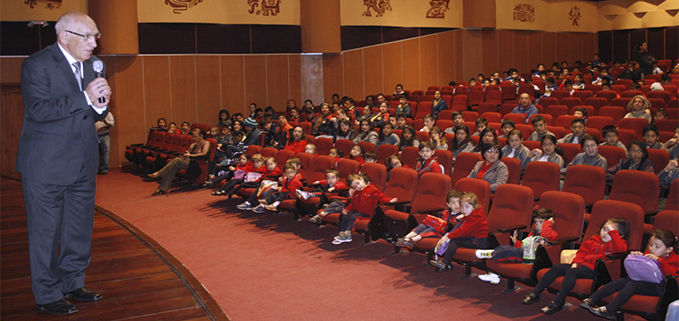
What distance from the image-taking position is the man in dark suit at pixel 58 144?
8.73 ft

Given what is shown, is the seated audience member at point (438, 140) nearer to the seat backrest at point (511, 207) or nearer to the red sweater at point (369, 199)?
the red sweater at point (369, 199)

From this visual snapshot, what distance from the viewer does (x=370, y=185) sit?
550cm

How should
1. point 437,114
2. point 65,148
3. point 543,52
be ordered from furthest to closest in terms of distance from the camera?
1. point 543,52
2. point 437,114
3. point 65,148

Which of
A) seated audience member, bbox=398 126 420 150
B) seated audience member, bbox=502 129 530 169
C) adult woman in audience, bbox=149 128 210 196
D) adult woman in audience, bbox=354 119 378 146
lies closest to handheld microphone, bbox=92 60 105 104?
seated audience member, bbox=502 129 530 169

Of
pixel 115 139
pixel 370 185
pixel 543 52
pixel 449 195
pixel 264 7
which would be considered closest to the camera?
pixel 449 195

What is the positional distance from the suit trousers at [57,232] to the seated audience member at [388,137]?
16.8ft

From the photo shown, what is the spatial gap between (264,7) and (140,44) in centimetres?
265

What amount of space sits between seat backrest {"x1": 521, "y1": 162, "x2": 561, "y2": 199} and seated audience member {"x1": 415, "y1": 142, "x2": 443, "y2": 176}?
888mm

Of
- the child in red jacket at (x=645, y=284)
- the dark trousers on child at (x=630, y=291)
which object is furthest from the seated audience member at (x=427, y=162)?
the dark trousers on child at (x=630, y=291)

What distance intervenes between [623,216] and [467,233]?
1.01 metres

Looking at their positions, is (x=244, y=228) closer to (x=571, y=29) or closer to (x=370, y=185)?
(x=370, y=185)

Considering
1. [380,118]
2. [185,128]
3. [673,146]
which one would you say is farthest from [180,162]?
[673,146]

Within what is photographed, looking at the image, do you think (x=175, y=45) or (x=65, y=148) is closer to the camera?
(x=65, y=148)

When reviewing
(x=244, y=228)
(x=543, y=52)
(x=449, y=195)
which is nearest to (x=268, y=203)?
(x=244, y=228)
